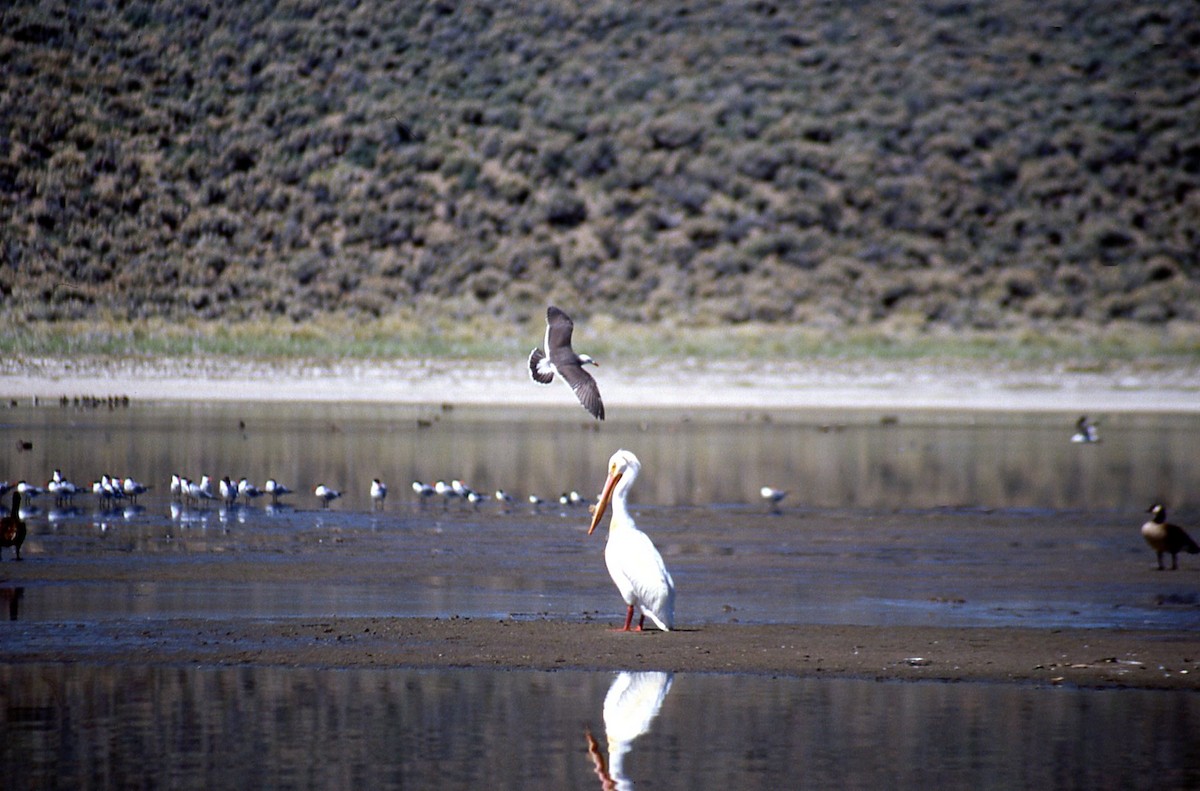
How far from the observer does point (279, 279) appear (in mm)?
56750

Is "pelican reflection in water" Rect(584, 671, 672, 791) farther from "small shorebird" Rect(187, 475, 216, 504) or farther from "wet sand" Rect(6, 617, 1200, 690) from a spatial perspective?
"small shorebird" Rect(187, 475, 216, 504)

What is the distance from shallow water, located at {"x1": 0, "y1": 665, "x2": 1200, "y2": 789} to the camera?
26.8 feet

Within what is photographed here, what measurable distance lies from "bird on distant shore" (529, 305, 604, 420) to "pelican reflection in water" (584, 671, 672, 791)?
13.3 ft

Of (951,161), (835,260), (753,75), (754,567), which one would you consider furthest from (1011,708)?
(753,75)

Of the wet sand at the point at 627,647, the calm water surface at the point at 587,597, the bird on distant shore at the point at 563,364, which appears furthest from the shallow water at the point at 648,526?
the bird on distant shore at the point at 563,364

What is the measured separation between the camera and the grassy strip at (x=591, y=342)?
1889 inches

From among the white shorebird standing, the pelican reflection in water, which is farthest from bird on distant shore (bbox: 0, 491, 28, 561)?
the pelican reflection in water

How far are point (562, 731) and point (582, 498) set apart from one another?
12.2m

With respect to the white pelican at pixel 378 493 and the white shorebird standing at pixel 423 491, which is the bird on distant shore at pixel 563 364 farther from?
the white shorebird standing at pixel 423 491

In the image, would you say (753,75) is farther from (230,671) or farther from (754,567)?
(230,671)

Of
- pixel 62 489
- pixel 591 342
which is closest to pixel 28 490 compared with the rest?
pixel 62 489

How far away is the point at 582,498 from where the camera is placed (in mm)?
21234

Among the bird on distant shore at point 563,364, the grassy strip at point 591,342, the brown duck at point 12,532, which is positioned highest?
the bird on distant shore at point 563,364

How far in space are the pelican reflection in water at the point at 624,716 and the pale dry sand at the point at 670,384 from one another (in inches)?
1205
